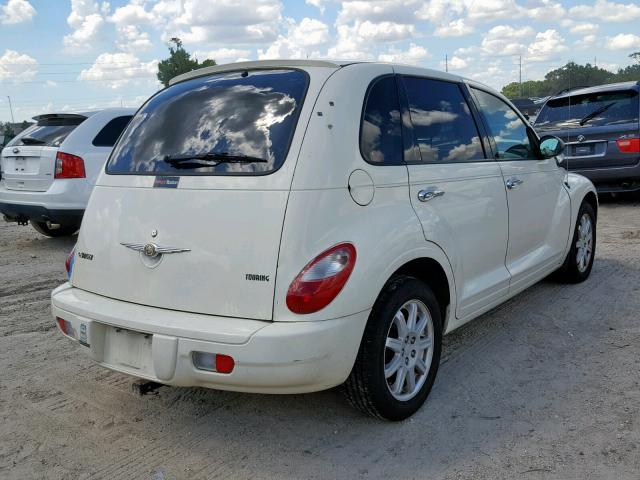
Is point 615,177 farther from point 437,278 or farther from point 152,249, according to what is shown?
point 152,249

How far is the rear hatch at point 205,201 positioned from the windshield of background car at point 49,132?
4674 millimetres

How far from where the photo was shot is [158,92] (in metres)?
3.67

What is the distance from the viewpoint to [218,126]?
3062 mm

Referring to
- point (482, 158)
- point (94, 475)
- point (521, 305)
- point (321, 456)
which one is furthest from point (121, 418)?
point (521, 305)

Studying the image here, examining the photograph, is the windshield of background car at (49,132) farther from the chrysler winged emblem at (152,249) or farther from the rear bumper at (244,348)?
the rear bumper at (244,348)

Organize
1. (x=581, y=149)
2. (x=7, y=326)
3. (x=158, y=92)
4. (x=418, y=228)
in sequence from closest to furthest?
(x=418, y=228) < (x=158, y=92) < (x=7, y=326) < (x=581, y=149)

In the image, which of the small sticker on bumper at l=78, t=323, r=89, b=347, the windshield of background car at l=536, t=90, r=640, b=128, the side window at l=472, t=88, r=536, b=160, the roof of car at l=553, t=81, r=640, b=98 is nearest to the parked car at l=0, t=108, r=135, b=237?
the small sticker on bumper at l=78, t=323, r=89, b=347

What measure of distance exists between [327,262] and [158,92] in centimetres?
170

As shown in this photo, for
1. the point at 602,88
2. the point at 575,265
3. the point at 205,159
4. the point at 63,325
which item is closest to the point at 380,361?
the point at 205,159

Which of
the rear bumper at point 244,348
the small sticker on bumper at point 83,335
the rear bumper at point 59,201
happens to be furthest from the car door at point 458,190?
the rear bumper at point 59,201

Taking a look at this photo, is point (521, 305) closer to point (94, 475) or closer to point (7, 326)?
point (94, 475)

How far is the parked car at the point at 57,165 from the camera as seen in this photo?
7.33m

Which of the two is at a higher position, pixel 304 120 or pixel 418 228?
pixel 304 120

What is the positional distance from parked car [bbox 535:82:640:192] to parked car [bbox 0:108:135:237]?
6453 mm
